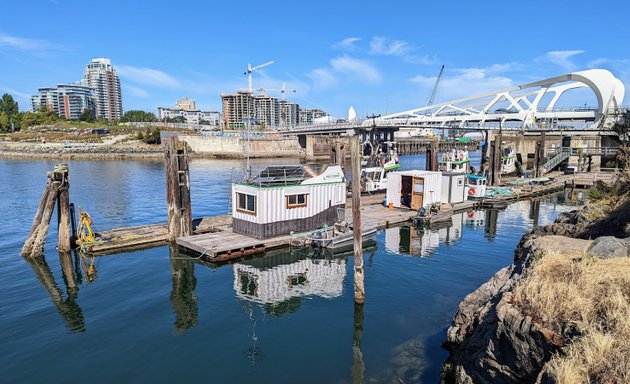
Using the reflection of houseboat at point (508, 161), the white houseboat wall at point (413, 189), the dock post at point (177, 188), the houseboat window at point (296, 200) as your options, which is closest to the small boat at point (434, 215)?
the white houseboat wall at point (413, 189)

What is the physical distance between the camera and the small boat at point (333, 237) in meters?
24.2

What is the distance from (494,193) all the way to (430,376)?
34899mm

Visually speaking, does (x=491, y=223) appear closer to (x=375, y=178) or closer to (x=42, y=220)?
(x=375, y=178)

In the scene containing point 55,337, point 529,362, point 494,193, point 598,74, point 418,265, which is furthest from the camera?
point 598,74

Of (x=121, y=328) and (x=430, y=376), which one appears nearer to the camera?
(x=430, y=376)

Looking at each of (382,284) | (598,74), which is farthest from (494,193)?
(598,74)

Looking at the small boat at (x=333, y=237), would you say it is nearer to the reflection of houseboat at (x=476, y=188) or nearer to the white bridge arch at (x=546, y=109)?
the reflection of houseboat at (x=476, y=188)

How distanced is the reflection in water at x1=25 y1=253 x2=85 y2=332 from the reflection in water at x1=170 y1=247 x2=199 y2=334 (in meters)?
3.65

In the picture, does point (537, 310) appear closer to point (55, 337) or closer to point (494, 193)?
point (55, 337)

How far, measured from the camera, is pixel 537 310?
8.34 m

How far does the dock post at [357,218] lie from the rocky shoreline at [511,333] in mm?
4295

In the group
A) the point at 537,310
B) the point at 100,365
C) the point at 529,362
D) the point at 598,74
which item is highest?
the point at 598,74

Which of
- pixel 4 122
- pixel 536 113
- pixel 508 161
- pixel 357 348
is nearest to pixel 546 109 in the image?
pixel 536 113

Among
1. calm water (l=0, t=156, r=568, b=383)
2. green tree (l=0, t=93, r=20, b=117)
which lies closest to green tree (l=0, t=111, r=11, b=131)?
green tree (l=0, t=93, r=20, b=117)
